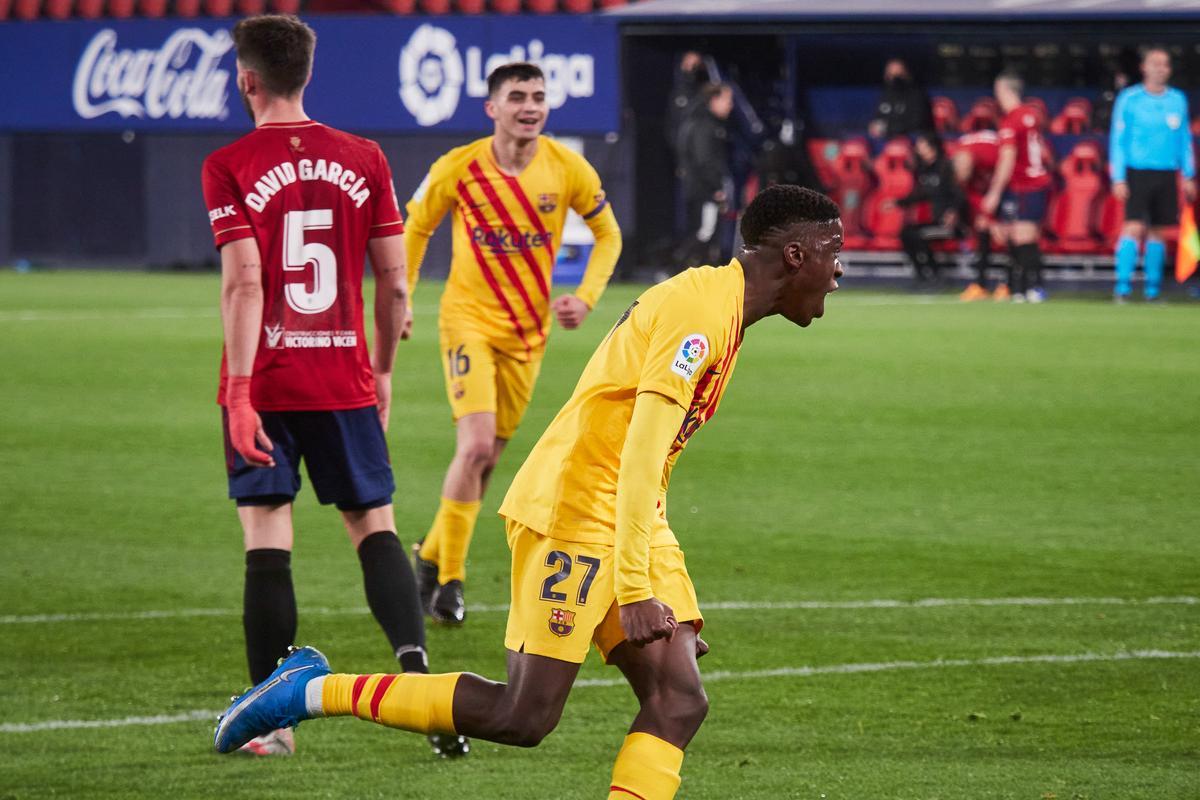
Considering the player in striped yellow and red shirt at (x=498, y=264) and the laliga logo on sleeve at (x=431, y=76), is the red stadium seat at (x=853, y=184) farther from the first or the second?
the player in striped yellow and red shirt at (x=498, y=264)

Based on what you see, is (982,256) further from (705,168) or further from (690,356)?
(690,356)

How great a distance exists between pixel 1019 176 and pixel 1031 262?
0.98 metres

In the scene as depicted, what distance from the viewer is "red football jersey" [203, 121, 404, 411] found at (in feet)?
16.6

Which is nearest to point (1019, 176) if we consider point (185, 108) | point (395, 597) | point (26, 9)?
point (185, 108)

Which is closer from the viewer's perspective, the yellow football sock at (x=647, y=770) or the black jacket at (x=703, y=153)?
the yellow football sock at (x=647, y=770)

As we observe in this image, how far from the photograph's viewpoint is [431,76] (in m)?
26.1

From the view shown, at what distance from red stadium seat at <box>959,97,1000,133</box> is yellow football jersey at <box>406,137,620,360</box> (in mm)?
18140

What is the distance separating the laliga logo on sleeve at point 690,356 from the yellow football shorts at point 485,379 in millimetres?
3552

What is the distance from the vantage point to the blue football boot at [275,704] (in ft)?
14.6

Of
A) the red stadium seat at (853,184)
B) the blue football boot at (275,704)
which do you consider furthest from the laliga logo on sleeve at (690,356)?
the red stadium seat at (853,184)

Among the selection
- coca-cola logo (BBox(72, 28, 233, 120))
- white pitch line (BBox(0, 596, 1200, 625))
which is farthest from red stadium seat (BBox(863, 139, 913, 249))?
white pitch line (BBox(0, 596, 1200, 625))

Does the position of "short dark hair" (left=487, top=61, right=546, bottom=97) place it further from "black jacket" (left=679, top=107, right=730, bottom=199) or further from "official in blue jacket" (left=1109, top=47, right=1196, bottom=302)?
"black jacket" (left=679, top=107, right=730, bottom=199)

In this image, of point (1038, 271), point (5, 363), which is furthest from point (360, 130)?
point (5, 363)

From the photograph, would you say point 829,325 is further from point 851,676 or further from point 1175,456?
point 851,676
